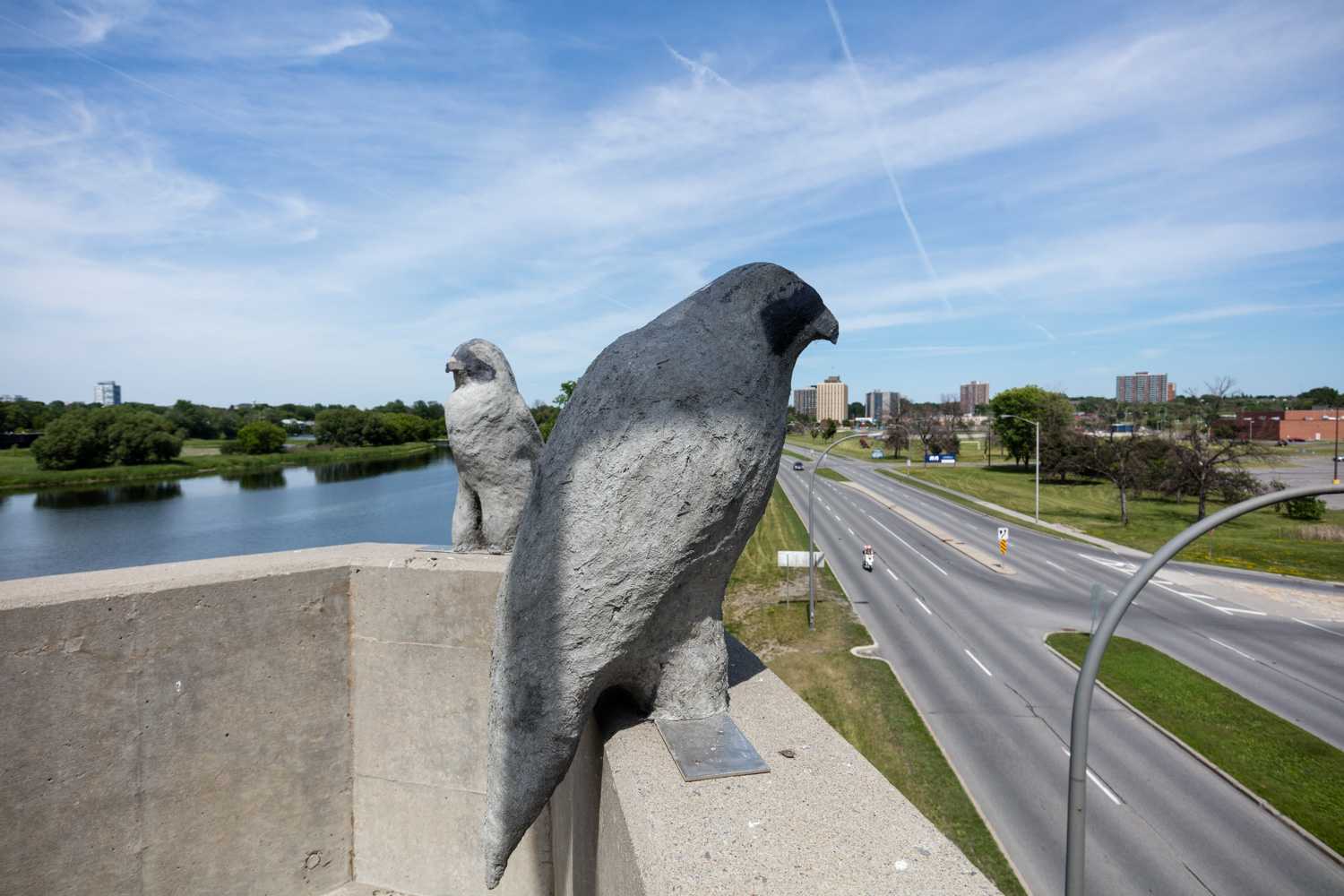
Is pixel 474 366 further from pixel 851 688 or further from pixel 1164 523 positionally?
pixel 1164 523

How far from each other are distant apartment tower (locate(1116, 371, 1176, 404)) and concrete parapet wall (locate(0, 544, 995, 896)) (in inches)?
7098

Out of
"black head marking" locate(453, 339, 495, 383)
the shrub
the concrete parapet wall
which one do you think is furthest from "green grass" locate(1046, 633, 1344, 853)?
the shrub

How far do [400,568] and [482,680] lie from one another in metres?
1.06

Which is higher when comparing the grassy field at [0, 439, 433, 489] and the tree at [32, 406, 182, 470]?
the tree at [32, 406, 182, 470]

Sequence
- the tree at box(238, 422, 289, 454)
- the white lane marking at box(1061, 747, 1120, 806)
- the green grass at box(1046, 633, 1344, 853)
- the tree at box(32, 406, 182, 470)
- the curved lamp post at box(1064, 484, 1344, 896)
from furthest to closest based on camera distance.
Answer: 1. the tree at box(238, 422, 289, 454)
2. the tree at box(32, 406, 182, 470)
3. the white lane marking at box(1061, 747, 1120, 806)
4. the green grass at box(1046, 633, 1344, 853)
5. the curved lamp post at box(1064, 484, 1344, 896)

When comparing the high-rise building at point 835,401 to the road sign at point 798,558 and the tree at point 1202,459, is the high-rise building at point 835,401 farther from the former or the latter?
the road sign at point 798,558

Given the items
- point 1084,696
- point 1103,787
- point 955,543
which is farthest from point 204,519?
point 1084,696

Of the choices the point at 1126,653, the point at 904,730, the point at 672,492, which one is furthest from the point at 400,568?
the point at 1126,653

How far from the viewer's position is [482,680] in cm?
502

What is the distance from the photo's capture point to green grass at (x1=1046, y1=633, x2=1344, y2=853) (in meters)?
9.16

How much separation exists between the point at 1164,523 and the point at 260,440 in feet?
213

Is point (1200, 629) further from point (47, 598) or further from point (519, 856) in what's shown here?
point (47, 598)

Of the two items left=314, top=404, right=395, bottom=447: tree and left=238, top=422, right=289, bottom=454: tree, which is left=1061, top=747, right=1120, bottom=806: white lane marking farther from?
left=238, top=422, right=289, bottom=454: tree

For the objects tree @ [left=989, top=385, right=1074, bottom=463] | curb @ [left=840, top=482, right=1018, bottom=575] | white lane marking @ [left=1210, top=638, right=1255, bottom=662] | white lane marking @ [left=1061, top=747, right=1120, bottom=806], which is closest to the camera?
white lane marking @ [left=1061, top=747, right=1120, bottom=806]
